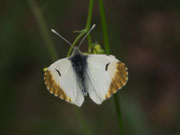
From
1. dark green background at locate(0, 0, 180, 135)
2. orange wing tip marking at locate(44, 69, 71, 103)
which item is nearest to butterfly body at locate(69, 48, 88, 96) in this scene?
orange wing tip marking at locate(44, 69, 71, 103)

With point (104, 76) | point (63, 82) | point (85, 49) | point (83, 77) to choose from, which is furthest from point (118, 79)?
point (85, 49)

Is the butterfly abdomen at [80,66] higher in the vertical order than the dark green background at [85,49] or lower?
higher

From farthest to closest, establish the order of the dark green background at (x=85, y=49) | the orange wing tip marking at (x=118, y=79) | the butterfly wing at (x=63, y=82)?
the dark green background at (x=85, y=49) < the butterfly wing at (x=63, y=82) < the orange wing tip marking at (x=118, y=79)

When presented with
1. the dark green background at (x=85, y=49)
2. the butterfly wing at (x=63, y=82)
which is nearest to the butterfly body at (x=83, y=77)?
the butterfly wing at (x=63, y=82)

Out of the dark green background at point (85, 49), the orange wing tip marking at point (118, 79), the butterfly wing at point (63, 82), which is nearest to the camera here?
the orange wing tip marking at point (118, 79)

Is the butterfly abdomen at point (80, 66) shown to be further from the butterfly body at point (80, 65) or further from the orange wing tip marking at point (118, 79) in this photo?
the orange wing tip marking at point (118, 79)

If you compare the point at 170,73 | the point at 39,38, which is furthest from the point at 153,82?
the point at 39,38

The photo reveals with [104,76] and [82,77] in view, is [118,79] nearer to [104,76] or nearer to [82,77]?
[104,76]

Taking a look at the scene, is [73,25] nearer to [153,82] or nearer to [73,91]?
[153,82]

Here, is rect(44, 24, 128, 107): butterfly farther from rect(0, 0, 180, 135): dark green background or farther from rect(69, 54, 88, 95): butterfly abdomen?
rect(0, 0, 180, 135): dark green background
